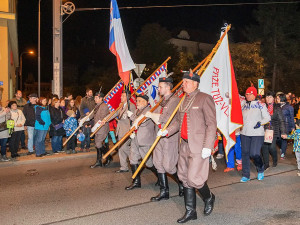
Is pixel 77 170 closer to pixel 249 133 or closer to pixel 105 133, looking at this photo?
pixel 105 133

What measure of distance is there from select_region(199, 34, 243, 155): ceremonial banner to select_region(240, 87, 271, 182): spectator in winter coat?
0.71 metres

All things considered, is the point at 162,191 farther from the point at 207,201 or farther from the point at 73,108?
the point at 73,108

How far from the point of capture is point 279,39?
131ft

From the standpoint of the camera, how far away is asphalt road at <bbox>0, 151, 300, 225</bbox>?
16.4 ft

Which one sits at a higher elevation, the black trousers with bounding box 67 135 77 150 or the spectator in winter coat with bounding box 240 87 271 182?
the spectator in winter coat with bounding box 240 87 271 182

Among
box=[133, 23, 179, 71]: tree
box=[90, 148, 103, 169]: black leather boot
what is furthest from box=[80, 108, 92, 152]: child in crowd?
box=[133, 23, 179, 71]: tree

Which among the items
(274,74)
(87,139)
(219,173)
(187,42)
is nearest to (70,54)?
(187,42)

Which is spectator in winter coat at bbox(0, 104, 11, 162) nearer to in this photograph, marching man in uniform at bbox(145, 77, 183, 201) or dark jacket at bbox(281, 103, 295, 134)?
marching man in uniform at bbox(145, 77, 183, 201)

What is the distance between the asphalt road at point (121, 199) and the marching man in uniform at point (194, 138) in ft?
1.68

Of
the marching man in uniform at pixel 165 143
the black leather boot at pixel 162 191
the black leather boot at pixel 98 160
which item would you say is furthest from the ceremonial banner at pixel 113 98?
the black leather boot at pixel 162 191

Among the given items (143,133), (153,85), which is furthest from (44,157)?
(143,133)

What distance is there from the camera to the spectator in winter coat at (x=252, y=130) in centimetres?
683

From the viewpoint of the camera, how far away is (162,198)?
586 cm

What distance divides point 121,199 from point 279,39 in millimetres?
38280
